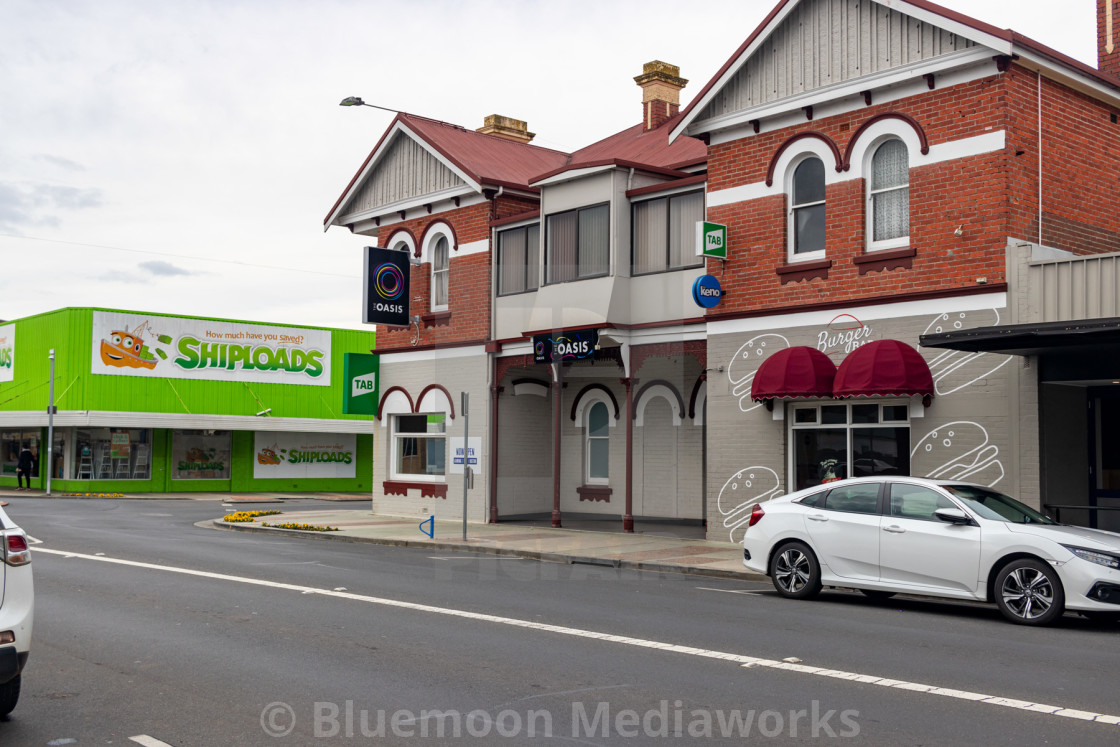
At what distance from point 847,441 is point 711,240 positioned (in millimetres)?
4143

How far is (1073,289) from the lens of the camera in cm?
1523

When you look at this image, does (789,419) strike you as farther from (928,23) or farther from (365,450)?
(365,450)

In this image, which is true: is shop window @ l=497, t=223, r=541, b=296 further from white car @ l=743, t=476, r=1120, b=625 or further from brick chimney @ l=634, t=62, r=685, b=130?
white car @ l=743, t=476, r=1120, b=625

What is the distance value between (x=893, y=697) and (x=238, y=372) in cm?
3779

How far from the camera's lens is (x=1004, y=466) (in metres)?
15.8

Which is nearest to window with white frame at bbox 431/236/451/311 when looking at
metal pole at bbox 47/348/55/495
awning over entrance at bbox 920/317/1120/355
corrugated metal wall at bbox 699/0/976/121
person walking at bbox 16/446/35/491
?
corrugated metal wall at bbox 699/0/976/121

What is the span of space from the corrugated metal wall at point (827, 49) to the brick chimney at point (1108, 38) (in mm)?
4429

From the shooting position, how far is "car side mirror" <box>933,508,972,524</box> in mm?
11672

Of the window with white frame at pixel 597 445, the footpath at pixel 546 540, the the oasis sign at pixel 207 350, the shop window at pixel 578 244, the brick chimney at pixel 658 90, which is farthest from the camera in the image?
the the oasis sign at pixel 207 350

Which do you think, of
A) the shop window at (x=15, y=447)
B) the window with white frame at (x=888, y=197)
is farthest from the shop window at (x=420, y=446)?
the shop window at (x=15, y=447)

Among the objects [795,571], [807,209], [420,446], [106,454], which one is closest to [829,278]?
[807,209]

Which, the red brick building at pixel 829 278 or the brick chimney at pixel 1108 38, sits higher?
the brick chimney at pixel 1108 38

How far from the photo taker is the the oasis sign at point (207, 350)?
39531 millimetres

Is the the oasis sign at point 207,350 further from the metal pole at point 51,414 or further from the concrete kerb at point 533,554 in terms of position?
the concrete kerb at point 533,554
